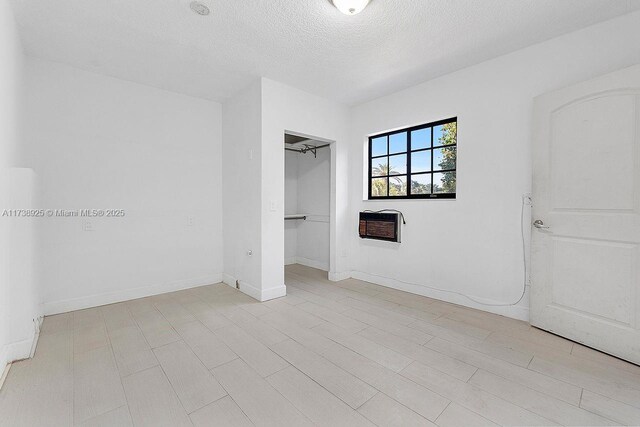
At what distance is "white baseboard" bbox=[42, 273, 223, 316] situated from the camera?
2910 millimetres

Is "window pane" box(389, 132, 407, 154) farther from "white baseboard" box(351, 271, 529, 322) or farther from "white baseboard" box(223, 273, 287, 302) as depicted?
"white baseboard" box(223, 273, 287, 302)

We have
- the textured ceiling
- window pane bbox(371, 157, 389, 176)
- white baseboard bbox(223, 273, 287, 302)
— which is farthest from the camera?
window pane bbox(371, 157, 389, 176)

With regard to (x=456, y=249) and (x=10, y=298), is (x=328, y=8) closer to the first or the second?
(x=456, y=249)

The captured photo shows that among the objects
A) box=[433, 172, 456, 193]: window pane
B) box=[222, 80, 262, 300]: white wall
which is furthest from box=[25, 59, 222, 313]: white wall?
box=[433, 172, 456, 193]: window pane

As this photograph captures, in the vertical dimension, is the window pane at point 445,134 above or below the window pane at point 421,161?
above

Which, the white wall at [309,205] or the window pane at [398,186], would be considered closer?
the window pane at [398,186]

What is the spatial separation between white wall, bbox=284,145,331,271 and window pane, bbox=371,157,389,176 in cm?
90

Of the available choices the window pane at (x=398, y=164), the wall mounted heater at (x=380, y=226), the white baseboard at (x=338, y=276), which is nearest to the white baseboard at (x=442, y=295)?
the white baseboard at (x=338, y=276)

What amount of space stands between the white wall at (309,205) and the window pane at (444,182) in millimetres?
1858

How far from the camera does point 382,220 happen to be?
382cm

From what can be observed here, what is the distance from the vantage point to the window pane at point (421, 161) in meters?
3.52

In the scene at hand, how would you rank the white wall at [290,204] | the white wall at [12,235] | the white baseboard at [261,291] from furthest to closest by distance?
the white wall at [290,204] < the white baseboard at [261,291] < the white wall at [12,235]

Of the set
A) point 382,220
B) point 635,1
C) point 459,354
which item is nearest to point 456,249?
point 382,220

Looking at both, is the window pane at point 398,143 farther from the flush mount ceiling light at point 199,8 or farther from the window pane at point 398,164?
the flush mount ceiling light at point 199,8
